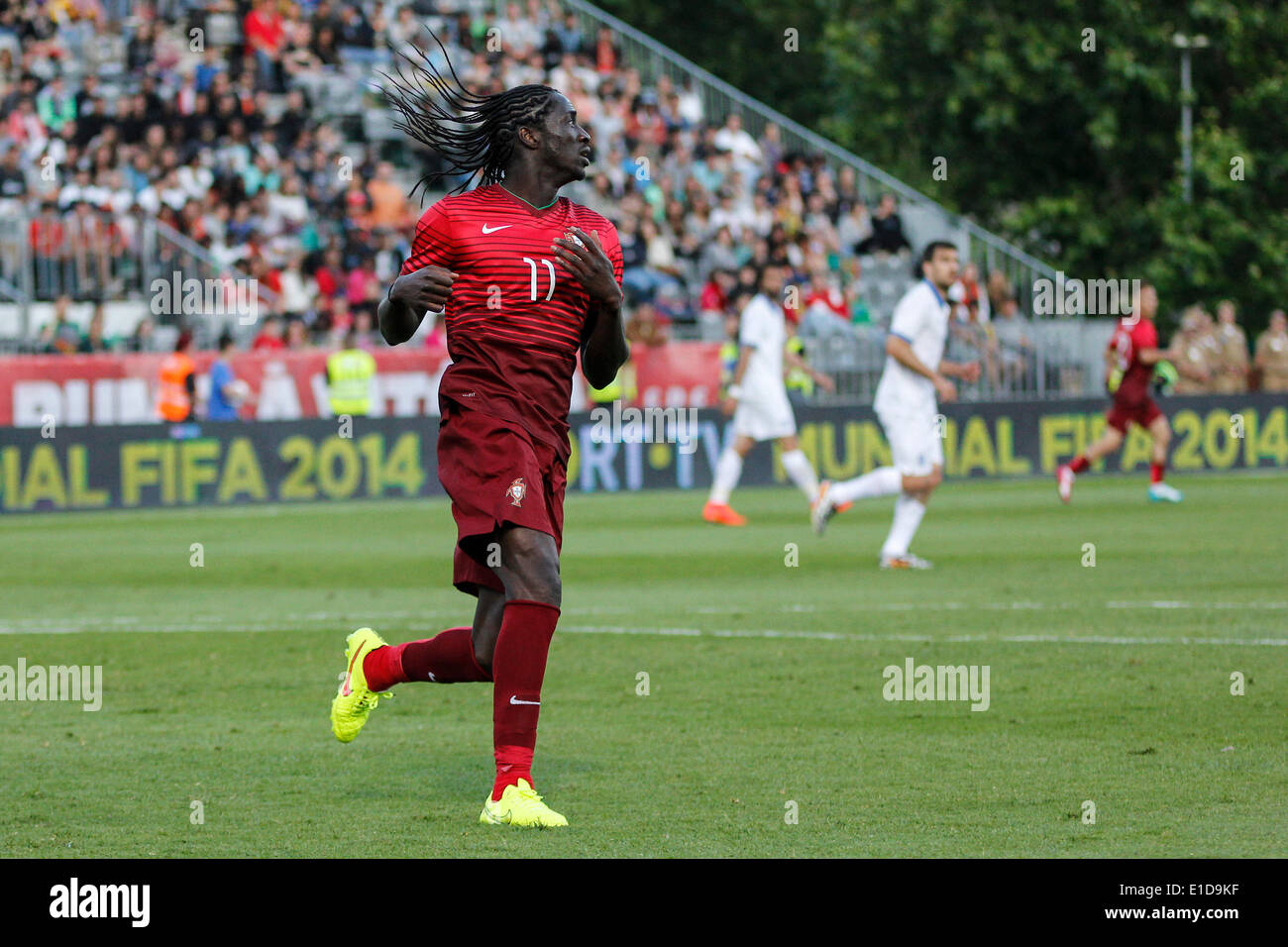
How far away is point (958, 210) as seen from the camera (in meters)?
41.4

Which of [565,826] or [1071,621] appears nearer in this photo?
[565,826]

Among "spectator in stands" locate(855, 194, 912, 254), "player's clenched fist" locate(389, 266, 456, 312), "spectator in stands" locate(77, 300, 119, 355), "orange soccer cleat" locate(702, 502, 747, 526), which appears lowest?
"orange soccer cleat" locate(702, 502, 747, 526)

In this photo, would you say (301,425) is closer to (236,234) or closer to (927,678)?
(236,234)

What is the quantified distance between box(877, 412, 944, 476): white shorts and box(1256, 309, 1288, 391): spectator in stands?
1768 centimetres

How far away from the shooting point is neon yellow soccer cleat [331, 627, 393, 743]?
7.81 metres

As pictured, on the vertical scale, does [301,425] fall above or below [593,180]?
below

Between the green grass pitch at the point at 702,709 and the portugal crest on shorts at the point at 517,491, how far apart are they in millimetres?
1003

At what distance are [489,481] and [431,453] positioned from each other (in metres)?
19.2

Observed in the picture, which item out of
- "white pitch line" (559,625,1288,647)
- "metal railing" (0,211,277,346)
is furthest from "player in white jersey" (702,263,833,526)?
"white pitch line" (559,625,1288,647)

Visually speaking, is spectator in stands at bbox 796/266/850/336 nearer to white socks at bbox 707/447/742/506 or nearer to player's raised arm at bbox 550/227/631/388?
white socks at bbox 707/447/742/506

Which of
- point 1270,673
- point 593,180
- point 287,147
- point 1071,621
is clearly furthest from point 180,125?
point 1270,673

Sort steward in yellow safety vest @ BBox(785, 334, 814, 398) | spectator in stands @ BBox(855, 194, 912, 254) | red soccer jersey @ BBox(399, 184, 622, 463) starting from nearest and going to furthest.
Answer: red soccer jersey @ BBox(399, 184, 622, 463) → steward in yellow safety vest @ BBox(785, 334, 814, 398) → spectator in stands @ BBox(855, 194, 912, 254)

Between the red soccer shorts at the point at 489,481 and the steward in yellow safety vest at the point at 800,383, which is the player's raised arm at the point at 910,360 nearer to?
the red soccer shorts at the point at 489,481

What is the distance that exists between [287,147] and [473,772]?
24644 millimetres
